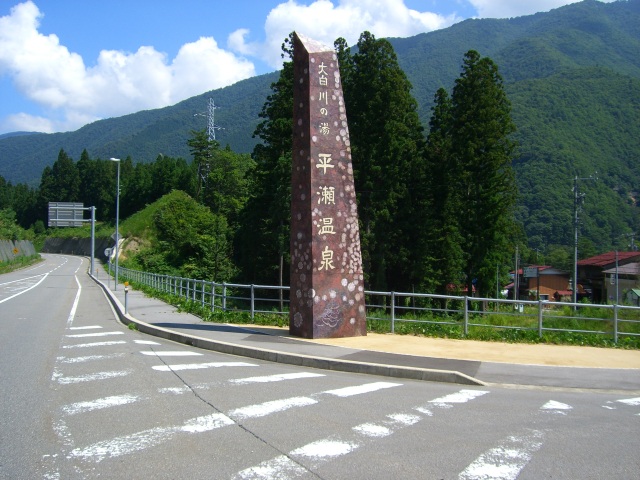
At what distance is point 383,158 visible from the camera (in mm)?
41281

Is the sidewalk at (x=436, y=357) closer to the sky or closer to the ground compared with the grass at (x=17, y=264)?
closer to the ground

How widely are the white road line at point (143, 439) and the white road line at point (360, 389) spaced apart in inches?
85.1

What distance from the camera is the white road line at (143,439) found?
580 centimetres

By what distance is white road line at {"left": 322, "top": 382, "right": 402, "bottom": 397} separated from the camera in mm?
8914

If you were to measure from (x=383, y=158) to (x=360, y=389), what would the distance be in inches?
1305

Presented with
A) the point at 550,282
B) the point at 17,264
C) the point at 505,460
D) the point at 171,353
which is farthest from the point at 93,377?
the point at 550,282

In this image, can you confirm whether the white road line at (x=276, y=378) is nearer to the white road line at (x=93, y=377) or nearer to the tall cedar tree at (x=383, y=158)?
Answer: the white road line at (x=93, y=377)

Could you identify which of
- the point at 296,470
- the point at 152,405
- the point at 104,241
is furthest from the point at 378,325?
the point at 104,241

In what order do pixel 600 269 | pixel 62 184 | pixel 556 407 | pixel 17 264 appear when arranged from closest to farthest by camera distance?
pixel 556 407 < pixel 600 269 < pixel 17 264 < pixel 62 184

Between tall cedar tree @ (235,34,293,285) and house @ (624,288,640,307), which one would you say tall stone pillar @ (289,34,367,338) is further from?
house @ (624,288,640,307)

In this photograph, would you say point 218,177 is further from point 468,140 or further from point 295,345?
point 295,345

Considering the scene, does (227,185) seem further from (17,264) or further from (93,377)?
(93,377)

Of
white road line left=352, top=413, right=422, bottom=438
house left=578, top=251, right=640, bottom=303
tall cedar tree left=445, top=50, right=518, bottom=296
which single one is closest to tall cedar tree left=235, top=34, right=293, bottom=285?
tall cedar tree left=445, top=50, right=518, bottom=296

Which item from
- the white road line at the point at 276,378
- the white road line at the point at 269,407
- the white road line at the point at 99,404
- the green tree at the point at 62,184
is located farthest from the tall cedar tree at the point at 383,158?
the green tree at the point at 62,184
